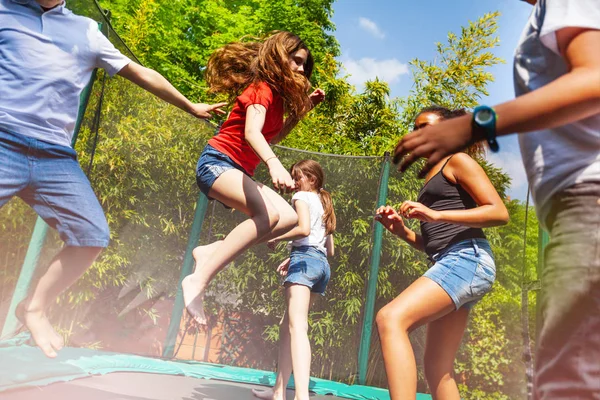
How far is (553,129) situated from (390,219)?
3.37 ft

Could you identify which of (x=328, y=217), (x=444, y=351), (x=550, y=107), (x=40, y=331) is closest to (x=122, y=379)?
(x=40, y=331)

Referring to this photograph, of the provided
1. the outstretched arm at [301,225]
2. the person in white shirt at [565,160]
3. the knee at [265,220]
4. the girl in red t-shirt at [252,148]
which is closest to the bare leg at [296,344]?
the outstretched arm at [301,225]

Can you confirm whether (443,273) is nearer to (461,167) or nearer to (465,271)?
(465,271)

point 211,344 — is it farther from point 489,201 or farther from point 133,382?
point 489,201

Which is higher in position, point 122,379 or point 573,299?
point 573,299

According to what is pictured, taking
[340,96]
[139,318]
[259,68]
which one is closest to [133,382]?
[139,318]

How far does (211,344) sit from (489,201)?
269 cm

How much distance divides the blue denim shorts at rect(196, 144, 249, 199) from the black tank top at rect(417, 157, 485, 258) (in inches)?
25.7

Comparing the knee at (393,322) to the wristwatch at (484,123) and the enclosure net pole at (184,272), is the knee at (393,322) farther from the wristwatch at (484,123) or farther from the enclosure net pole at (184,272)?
the enclosure net pole at (184,272)

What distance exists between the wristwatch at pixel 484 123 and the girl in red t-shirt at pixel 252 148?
1.14m

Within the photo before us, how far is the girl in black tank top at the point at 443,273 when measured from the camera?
4.43 feet

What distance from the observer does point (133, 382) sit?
2.64 metres

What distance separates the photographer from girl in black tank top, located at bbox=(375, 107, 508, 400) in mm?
1352

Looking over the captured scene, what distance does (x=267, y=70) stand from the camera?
187cm
